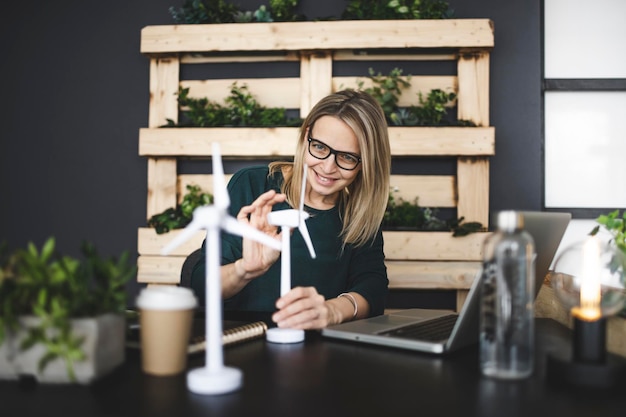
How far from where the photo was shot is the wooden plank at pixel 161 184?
3.19 m

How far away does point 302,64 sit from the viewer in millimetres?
3152

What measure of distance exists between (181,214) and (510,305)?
2.41 metres

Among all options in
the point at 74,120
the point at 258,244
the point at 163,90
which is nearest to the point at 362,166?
the point at 258,244

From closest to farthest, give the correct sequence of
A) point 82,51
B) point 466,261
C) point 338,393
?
point 338,393
point 466,261
point 82,51

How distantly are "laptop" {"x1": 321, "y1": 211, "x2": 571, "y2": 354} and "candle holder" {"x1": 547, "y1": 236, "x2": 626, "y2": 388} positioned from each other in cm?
15

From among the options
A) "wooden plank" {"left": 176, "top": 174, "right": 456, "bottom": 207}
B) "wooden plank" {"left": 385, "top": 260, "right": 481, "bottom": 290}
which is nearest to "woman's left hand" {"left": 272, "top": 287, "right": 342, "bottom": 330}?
"wooden plank" {"left": 385, "top": 260, "right": 481, "bottom": 290}

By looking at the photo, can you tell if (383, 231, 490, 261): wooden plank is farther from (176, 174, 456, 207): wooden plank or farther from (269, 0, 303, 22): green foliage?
(269, 0, 303, 22): green foliage

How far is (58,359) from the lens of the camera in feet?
2.92

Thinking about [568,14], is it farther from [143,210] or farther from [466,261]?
[143,210]

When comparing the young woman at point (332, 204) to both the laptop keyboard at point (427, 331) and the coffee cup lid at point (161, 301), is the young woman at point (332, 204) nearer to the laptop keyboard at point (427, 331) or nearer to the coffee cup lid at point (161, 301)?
the laptop keyboard at point (427, 331)

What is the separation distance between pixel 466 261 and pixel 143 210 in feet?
6.01

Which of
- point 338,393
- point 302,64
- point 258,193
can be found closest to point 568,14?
point 302,64

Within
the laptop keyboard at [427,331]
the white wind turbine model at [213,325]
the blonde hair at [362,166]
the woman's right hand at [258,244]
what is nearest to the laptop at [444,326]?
the laptop keyboard at [427,331]

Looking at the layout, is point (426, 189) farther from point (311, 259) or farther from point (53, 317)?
point (53, 317)
